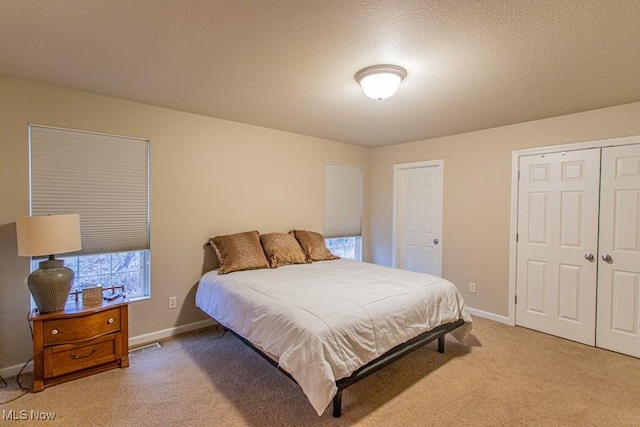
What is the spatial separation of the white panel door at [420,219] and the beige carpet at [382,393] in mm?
1671

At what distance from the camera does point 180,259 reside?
320 centimetres

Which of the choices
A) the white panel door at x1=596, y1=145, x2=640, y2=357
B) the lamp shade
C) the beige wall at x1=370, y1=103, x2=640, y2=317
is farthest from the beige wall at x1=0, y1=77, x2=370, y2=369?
the white panel door at x1=596, y1=145, x2=640, y2=357

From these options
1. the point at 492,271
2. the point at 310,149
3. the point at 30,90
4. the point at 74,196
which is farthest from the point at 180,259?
the point at 492,271

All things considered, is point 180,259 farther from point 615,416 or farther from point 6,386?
point 615,416

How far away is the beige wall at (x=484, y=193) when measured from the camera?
3281mm

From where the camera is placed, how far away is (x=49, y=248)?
2.15 m

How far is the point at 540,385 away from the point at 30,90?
4.64 meters

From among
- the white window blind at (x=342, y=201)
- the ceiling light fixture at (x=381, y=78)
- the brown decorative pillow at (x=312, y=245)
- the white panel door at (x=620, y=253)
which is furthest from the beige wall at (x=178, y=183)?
the white panel door at (x=620, y=253)

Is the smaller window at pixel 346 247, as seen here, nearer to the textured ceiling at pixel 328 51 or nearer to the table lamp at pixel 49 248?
the textured ceiling at pixel 328 51

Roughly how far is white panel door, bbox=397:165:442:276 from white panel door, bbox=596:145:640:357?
66.8 inches

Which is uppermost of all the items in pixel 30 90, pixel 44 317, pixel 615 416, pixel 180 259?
pixel 30 90

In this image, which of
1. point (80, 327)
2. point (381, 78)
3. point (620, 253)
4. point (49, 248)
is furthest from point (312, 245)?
point (620, 253)

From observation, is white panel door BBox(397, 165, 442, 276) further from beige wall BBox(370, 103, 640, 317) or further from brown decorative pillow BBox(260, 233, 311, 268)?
brown decorative pillow BBox(260, 233, 311, 268)

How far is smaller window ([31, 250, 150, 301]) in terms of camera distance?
9.00 feet
